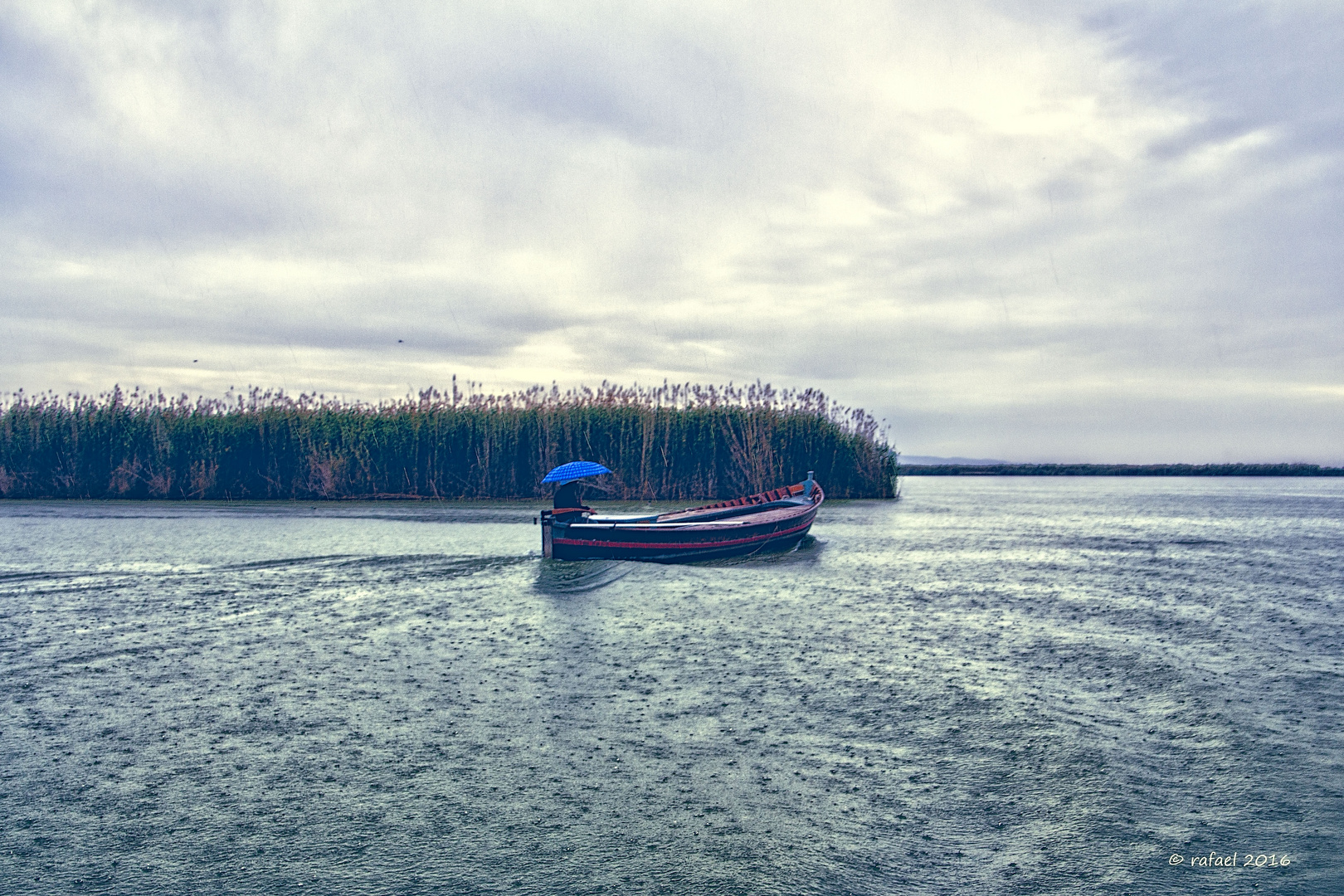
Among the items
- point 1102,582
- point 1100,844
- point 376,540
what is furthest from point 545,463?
point 1100,844

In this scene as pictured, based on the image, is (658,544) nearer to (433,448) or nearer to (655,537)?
(655,537)

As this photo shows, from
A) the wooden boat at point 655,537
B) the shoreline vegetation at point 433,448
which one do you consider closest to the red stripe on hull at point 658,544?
the wooden boat at point 655,537

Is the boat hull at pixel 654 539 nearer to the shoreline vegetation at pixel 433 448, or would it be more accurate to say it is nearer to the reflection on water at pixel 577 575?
the reflection on water at pixel 577 575

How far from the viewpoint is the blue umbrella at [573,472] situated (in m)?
13.0

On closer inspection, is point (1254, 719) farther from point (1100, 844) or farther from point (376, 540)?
point (376, 540)

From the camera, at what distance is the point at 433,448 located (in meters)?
25.6

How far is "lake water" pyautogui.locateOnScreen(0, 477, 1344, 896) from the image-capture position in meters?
3.81

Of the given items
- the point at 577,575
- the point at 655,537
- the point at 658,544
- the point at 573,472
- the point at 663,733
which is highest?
the point at 573,472

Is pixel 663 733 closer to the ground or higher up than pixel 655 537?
closer to the ground

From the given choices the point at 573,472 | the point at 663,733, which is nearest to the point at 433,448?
the point at 573,472

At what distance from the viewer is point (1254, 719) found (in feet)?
19.4

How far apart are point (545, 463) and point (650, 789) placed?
67.7ft

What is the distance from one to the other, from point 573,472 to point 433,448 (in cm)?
1354

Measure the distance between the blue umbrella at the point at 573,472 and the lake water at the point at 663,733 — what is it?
1412 mm
